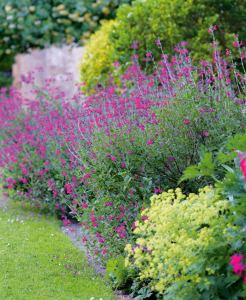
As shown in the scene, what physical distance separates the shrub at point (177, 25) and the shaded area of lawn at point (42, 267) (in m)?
3.00

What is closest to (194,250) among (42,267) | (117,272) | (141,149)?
(117,272)

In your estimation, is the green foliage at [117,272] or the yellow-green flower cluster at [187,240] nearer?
the yellow-green flower cluster at [187,240]

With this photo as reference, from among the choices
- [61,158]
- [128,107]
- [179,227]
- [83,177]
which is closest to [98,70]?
[61,158]

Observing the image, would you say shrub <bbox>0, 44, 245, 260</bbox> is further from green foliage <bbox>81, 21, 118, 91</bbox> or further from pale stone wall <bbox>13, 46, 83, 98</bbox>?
pale stone wall <bbox>13, 46, 83, 98</bbox>

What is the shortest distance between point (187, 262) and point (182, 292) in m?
0.19

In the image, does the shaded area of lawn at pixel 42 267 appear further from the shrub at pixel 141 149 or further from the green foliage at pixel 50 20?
the green foliage at pixel 50 20

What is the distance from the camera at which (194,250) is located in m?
4.85

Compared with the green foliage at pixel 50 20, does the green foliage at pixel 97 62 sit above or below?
above

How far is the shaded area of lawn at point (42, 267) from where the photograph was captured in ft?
19.4

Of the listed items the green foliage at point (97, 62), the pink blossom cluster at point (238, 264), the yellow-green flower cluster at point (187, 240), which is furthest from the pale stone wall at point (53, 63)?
the pink blossom cluster at point (238, 264)

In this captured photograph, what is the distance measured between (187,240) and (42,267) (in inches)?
85.2

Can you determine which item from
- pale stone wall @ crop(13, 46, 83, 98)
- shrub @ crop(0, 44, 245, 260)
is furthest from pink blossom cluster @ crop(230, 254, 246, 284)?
pale stone wall @ crop(13, 46, 83, 98)

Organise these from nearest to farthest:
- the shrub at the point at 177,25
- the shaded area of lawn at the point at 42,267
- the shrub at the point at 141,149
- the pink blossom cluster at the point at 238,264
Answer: the pink blossom cluster at the point at 238,264, the shaded area of lawn at the point at 42,267, the shrub at the point at 141,149, the shrub at the point at 177,25

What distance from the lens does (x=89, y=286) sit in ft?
A: 20.0
